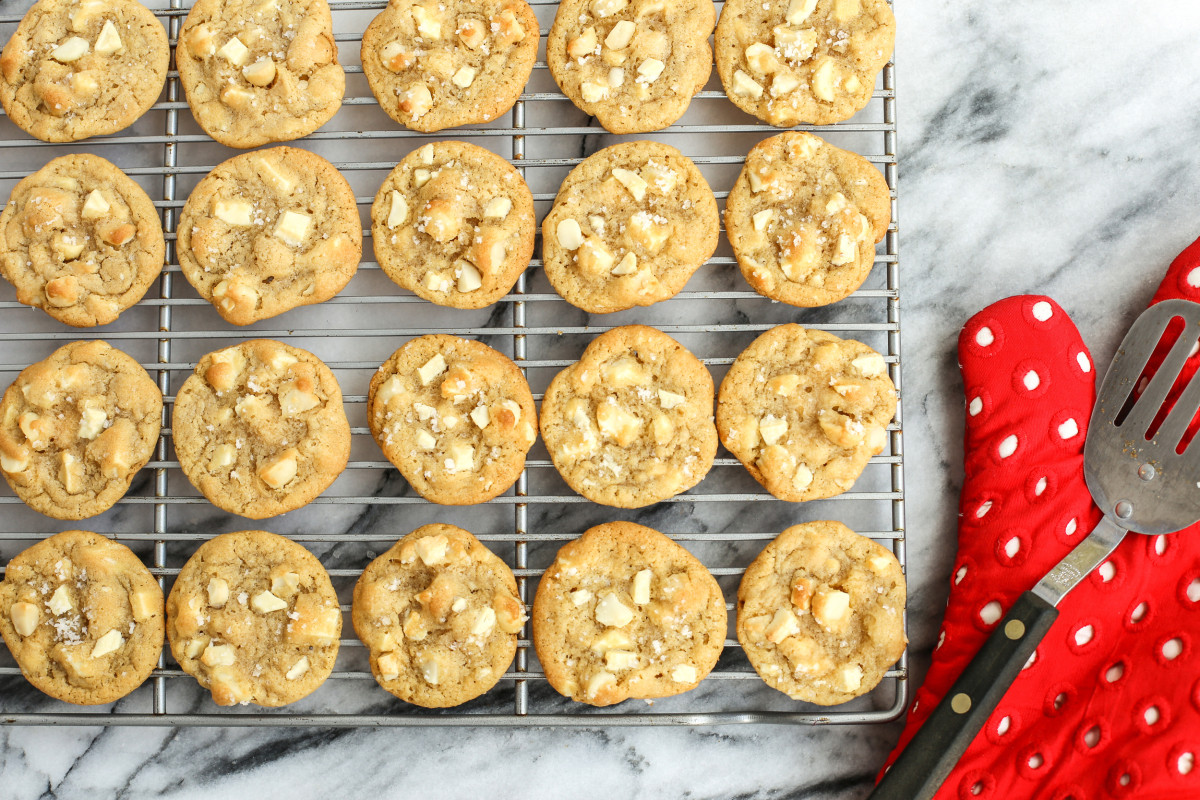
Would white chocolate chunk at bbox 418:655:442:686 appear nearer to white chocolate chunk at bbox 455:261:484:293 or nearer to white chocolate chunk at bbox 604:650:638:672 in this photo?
white chocolate chunk at bbox 604:650:638:672

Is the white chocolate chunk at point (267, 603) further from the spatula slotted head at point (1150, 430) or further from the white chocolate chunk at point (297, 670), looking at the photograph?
the spatula slotted head at point (1150, 430)

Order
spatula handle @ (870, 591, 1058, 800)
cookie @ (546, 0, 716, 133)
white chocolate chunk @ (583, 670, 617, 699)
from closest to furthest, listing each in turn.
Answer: spatula handle @ (870, 591, 1058, 800) → white chocolate chunk @ (583, 670, 617, 699) → cookie @ (546, 0, 716, 133)

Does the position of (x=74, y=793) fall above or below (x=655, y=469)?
below

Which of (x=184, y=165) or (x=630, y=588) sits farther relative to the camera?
(x=184, y=165)

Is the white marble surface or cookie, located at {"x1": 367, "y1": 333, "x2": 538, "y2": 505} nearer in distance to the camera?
cookie, located at {"x1": 367, "y1": 333, "x2": 538, "y2": 505}

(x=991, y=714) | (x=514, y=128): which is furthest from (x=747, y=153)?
(x=991, y=714)

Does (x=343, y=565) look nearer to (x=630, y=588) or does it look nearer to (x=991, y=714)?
(x=630, y=588)

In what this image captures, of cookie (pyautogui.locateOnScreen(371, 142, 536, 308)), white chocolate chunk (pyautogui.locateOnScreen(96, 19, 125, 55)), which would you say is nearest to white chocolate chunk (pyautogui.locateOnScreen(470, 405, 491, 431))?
cookie (pyautogui.locateOnScreen(371, 142, 536, 308))
